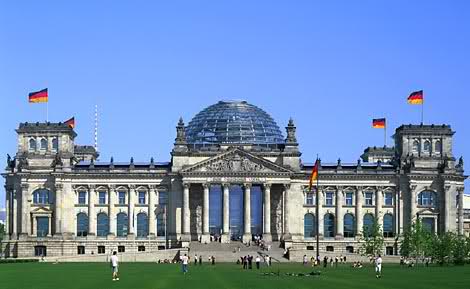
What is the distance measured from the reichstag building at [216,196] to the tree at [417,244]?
2977 cm

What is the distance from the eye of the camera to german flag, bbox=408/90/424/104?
184m

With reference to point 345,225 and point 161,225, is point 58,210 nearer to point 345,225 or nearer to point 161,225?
point 161,225

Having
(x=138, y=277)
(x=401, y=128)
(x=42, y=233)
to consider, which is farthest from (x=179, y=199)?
(x=138, y=277)

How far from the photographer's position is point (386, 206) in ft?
636

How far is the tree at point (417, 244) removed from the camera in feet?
500

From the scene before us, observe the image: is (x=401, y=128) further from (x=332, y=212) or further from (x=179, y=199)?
(x=179, y=199)

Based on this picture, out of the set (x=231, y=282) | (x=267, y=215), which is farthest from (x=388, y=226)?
(x=231, y=282)

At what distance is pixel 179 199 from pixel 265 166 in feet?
49.7

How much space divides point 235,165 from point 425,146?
32.1m

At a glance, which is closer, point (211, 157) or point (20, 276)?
point (20, 276)

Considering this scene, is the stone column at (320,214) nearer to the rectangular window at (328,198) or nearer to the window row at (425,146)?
the rectangular window at (328,198)

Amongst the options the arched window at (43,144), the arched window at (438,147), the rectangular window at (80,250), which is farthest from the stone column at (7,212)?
the arched window at (438,147)

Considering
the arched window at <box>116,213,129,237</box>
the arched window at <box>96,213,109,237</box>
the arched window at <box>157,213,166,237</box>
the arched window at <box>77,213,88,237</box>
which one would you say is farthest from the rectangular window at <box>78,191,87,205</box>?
the arched window at <box>157,213,166,237</box>

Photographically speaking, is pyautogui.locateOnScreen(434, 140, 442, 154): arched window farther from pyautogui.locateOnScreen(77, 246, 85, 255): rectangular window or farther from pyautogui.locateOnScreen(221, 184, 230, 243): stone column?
pyautogui.locateOnScreen(77, 246, 85, 255): rectangular window
